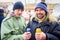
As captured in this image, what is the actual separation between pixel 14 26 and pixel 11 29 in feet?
0.25

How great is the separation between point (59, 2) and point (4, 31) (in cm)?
194

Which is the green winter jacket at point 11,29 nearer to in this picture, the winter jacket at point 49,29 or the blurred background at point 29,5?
the winter jacket at point 49,29

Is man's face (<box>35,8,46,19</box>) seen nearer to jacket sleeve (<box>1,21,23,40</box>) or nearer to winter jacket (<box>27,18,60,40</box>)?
winter jacket (<box>27,18,60,40</box>)

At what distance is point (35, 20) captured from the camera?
7.00ft

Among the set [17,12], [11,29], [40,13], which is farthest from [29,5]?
[40,13]

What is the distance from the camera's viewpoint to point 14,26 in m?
2.40

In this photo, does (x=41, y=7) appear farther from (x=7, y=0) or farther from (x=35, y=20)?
(x=7, y=0)

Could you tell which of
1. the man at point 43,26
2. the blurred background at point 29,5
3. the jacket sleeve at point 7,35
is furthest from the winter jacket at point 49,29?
the blurred background at point 29,5

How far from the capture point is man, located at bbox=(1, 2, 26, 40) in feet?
7.66

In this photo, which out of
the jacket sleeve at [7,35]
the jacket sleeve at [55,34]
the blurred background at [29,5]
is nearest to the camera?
the jacket sleeve at [55,34]

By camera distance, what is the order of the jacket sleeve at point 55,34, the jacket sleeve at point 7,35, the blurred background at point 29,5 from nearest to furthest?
the jacket sleeve at point 55,34
the jacket sleeve at point 7,35
the blurred background at point 29,5

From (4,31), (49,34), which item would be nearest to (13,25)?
(4,31)

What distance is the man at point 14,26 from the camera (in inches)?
92.0

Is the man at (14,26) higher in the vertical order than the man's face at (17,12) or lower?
lower
